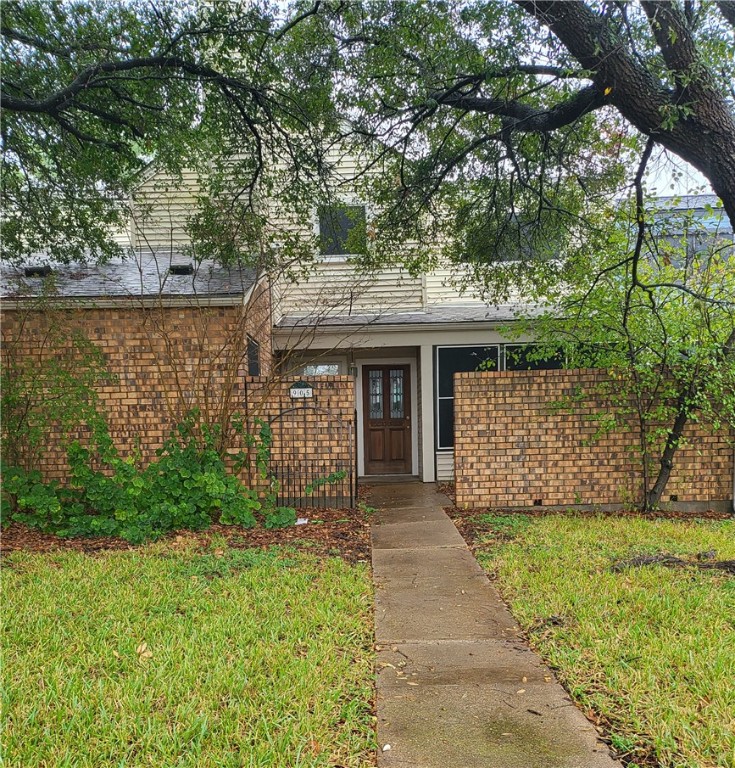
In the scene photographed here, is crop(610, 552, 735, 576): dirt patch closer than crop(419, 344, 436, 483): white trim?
Yes

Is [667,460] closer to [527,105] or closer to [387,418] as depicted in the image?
[527,105]

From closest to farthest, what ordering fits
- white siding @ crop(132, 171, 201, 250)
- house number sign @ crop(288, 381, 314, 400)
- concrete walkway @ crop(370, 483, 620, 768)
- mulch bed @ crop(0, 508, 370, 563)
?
concrete walkway @ crop(370, 483, 620, 768) < mulch bed @ crop(0, 508, 370, 563) < house number sign @ crop(288, 381, 314, 400) < white siding @ crop(132, 171, 201, 250)

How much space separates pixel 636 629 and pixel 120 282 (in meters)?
7.36

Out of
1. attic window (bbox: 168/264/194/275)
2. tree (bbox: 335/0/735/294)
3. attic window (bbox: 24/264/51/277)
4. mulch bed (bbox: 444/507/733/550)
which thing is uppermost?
tree (bbox: 335/0/735/294)

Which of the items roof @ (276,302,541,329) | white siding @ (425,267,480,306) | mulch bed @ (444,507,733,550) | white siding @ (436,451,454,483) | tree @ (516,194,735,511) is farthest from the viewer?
white siding @ (425,267,480,306)

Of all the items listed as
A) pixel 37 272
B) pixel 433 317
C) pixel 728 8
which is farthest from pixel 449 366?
pixel 37 272

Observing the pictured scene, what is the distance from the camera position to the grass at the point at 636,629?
99.4 inches

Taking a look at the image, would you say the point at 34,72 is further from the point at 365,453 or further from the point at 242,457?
the point at 365,453

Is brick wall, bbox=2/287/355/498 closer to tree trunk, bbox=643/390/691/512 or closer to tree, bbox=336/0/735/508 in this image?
tree, bbox=336/0/735/508

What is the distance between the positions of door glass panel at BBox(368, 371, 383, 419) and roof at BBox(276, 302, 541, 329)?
66.0 inches

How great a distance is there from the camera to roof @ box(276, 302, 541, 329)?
31.7 ft

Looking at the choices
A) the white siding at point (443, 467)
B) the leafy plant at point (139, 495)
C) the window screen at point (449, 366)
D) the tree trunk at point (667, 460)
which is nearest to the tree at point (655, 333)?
the tree trunk at point (667, 460)

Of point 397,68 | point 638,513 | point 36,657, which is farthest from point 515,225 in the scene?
point 36,657

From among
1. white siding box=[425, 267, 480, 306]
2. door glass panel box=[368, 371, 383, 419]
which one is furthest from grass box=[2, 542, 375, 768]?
white siding box=[425, 267, 480, 306]
